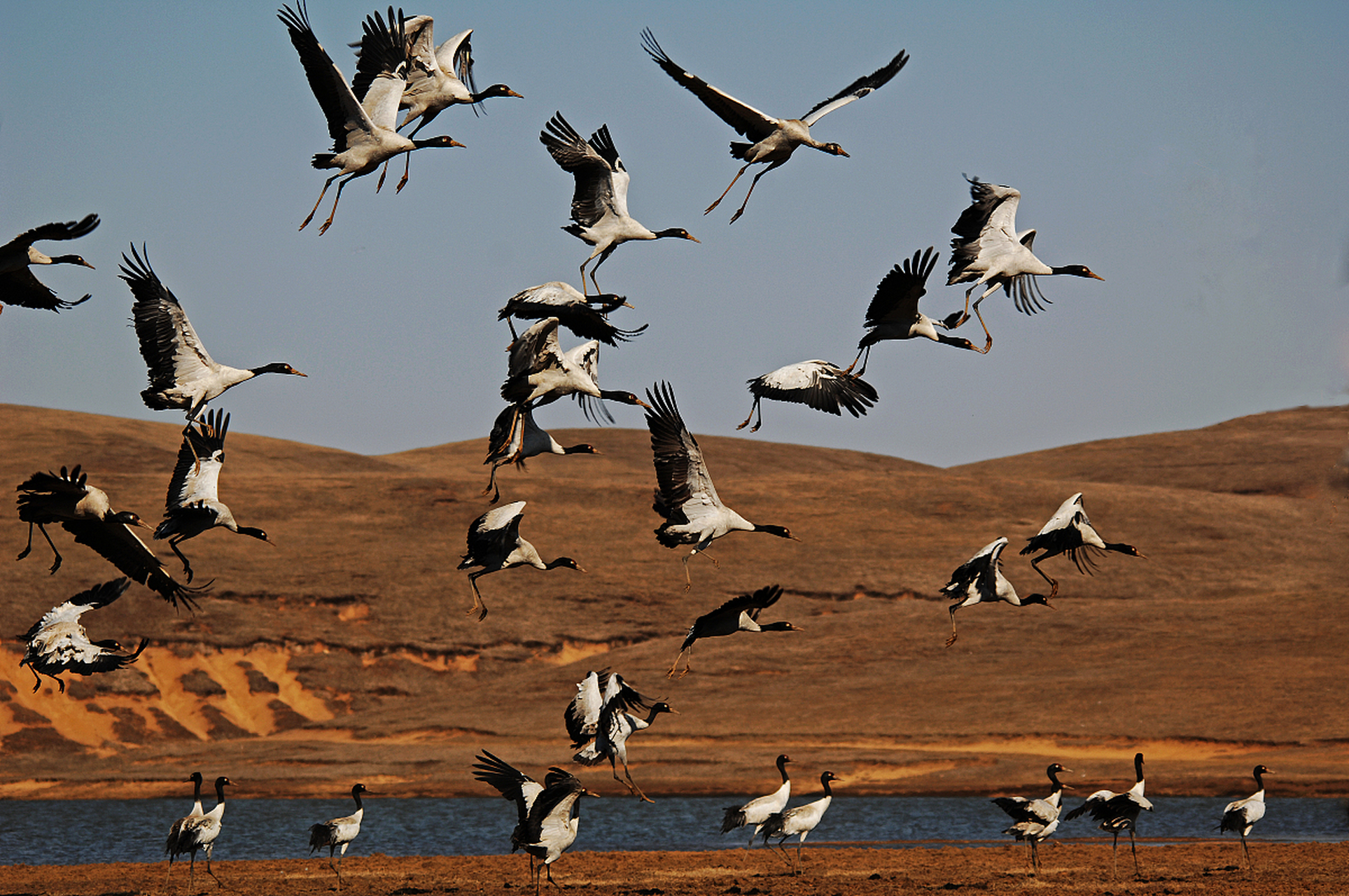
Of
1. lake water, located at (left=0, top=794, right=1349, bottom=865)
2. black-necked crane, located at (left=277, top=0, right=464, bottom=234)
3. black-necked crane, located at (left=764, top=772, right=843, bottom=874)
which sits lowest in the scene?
lake water, located at (left=0, top=794, right=1349, bottom=865)

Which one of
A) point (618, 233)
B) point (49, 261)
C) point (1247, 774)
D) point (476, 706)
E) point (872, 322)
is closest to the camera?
point (49, 261)

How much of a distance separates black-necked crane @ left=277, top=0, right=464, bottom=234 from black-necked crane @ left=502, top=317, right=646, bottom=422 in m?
2.20

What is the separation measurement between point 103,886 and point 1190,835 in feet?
67.6

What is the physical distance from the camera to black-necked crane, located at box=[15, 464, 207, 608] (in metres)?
12.8

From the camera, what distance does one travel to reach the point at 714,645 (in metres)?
53.2

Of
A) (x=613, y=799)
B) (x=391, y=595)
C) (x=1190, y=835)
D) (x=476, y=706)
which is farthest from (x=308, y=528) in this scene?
(x=1190, y=835)

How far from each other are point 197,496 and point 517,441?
11.0 ft

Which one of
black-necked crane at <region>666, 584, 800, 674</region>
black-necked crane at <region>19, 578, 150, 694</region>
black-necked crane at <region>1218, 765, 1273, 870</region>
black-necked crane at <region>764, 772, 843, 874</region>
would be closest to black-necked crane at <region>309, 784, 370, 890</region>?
black-necked crane at <region>764, 772, 843, 874</region>

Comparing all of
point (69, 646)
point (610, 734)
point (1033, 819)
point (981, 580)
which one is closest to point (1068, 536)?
point (981, 580)

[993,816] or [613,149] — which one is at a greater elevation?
[613,149]

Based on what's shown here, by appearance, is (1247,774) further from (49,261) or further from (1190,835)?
(49,261)

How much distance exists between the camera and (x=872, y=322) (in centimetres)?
1448

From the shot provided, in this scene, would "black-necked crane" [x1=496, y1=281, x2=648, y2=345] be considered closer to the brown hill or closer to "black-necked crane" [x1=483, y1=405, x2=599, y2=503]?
"black-necked crane" [x1=483, y1=405, x2=599, y2=503]

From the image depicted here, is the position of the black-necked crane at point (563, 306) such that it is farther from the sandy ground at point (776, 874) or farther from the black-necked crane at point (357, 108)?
the sandy ground at point (776, 874)
